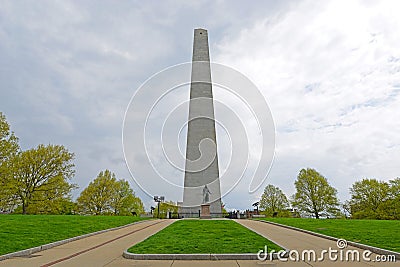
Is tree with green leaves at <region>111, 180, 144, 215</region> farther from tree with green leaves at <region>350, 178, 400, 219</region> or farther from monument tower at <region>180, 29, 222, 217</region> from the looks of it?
tree with green leaves at <region>350, 178, 400, 219</region>

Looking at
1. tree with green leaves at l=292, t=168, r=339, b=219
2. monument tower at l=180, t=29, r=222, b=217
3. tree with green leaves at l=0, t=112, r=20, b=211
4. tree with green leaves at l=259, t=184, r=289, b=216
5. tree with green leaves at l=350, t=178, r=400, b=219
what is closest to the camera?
tree with green leaves at l=0, t=112, r=20, b=211

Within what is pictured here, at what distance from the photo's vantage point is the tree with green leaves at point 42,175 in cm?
3422

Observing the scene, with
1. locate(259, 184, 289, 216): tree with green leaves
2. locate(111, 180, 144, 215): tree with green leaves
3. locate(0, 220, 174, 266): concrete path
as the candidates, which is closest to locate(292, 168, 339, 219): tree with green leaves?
locate(259, 184, 289, 216): tree with green leaves

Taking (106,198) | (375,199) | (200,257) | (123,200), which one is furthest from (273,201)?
(200,257)

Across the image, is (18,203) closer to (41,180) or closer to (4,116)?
(41,180)

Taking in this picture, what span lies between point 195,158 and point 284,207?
17.4 meters

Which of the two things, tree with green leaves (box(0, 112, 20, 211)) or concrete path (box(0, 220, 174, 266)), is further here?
tree with green leaves (box(0, 112, 20, 211))

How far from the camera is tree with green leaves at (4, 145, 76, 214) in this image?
34219mm

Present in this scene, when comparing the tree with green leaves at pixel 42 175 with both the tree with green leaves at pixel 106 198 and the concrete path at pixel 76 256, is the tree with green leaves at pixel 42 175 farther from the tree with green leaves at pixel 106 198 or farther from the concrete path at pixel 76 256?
the concrete path at pixel 76 256

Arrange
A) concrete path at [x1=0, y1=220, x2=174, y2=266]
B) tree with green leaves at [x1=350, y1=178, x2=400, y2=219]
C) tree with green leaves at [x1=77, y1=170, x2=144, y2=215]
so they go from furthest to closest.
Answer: tree with green leaves at [x1=77, y1=170, x2=144, y2=215]
tree with green leaves at [x1=350, y1=178, x2=400, y2=219]
concrete path at [x1=0, y1=220, x2=174, y2=266]

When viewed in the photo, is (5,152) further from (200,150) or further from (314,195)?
(314,195)

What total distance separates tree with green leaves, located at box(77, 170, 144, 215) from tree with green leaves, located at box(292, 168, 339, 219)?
22.9m

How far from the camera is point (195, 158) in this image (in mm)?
39156

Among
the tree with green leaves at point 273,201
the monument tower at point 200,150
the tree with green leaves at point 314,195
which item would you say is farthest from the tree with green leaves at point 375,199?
the monument tower at point 200,150
